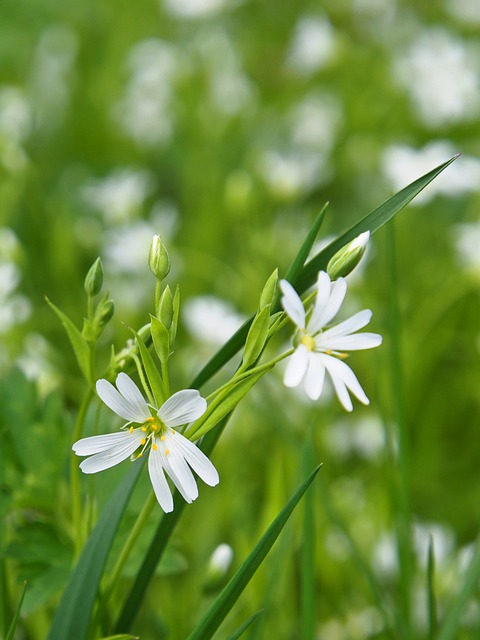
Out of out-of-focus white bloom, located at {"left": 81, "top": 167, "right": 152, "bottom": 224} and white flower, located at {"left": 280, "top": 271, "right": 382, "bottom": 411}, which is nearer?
white flower, located at {"left": 280, "top": 271, "right": 382, "bottom": 411}

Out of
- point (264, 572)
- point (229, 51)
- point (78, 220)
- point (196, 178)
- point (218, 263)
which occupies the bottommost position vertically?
point (264, 572)

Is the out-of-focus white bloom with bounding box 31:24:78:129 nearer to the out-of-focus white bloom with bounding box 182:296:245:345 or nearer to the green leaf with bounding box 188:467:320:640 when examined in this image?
the out-of-focus white bloom with bounding box 182:296:245:345

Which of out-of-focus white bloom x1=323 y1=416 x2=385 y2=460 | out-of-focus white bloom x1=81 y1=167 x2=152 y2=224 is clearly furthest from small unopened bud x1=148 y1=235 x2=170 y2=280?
out-of-focus white bloom x1=81 y1=167 x2=152 y2=224

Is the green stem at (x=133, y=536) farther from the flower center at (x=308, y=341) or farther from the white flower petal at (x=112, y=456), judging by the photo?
the flower center at (x=308, y=341)

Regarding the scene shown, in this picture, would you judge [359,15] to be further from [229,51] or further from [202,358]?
[202,358]

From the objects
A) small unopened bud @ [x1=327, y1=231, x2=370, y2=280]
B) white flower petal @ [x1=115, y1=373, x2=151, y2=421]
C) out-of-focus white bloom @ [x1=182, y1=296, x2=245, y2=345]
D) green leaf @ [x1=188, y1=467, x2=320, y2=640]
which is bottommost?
green leaf @ [x1=188, y1=467, x2=320, y2=640]

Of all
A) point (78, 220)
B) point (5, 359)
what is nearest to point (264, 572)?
point (5, 359)

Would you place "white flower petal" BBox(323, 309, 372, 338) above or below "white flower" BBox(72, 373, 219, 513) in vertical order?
above
